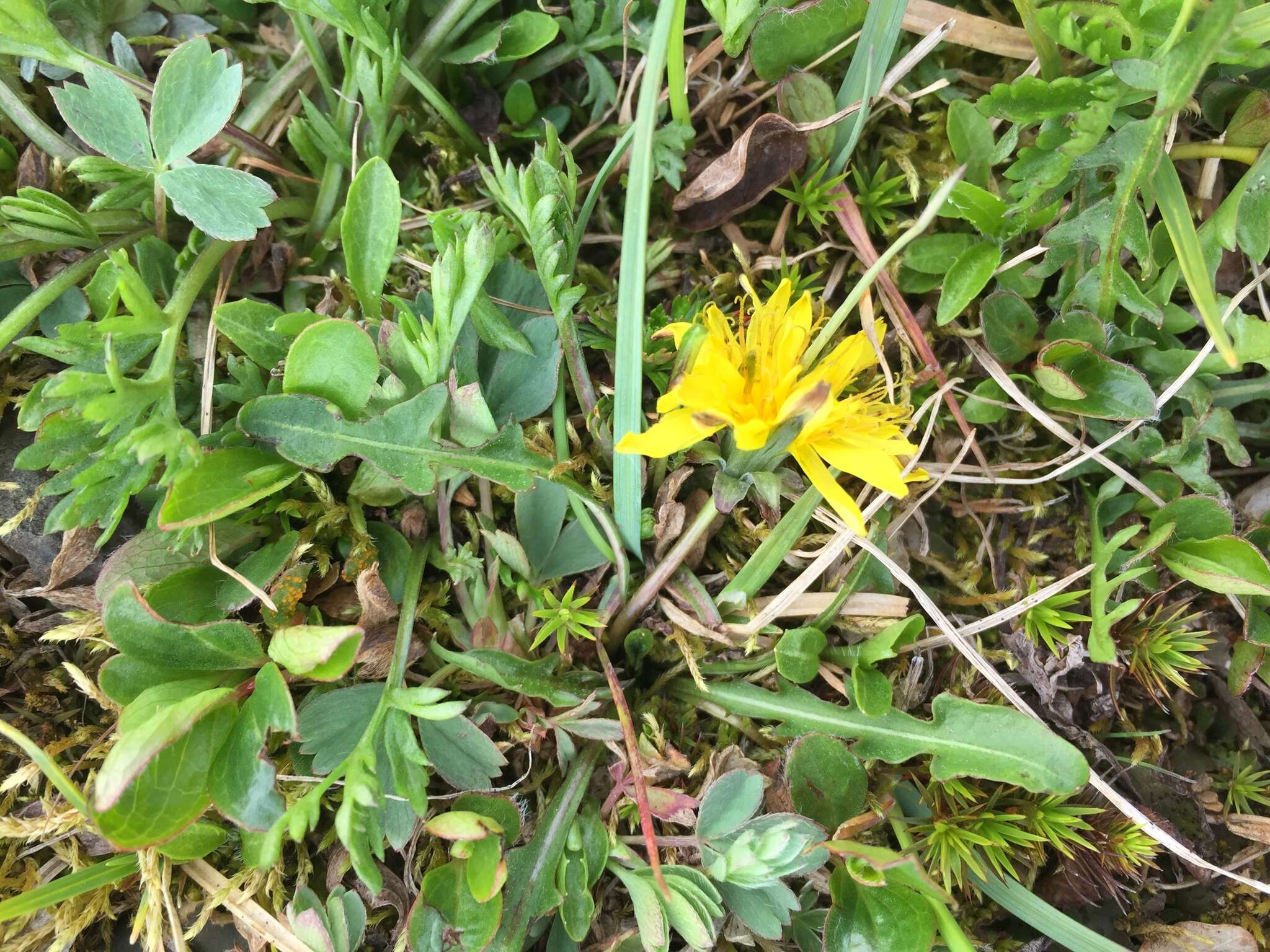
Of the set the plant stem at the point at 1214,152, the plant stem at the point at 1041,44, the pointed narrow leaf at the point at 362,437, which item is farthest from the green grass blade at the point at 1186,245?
the pointed narrow leaf at the point at 362,437

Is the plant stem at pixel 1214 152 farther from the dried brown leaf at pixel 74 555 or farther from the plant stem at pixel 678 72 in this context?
the dried brown leaf at pixel 74 555

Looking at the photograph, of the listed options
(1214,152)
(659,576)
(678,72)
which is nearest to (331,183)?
(678,72)

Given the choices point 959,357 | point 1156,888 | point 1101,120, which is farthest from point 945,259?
point 1156,888

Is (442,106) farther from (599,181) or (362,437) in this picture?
(362,437)

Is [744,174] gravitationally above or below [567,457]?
above

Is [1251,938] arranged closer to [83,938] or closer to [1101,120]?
[1101,120]
